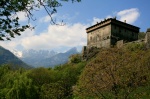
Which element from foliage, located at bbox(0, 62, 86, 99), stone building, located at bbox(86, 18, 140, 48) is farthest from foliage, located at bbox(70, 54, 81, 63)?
foliage, located at bbox(0, 62, 86, 99)

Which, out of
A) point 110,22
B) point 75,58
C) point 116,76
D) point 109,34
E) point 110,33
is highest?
point 110,22

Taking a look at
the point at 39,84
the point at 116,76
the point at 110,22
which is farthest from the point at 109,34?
the point at 116,76

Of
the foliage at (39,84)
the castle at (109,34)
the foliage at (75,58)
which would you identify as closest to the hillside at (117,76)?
the foliage at (39,84)

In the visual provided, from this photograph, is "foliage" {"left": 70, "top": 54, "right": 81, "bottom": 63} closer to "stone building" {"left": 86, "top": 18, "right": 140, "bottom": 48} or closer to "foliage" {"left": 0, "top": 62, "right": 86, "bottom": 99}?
"stone building" {"left": 86, "top": 18, "right": 140, "bottom": 48}

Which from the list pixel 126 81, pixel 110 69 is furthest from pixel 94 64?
pixel 126 81

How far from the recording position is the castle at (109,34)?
6662 centimetres

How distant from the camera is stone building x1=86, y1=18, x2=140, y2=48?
2630 inches

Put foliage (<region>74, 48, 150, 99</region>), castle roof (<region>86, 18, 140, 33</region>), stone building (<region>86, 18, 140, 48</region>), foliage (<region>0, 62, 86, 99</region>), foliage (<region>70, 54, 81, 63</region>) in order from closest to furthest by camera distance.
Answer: foliage (<region>74, 48, 150, 99</region>) < foliage (<region>0, 62, 86, 99</region>) < stone building (<region>86, 18, 140, 48</region>) < castle roof (<region>86, 18, 140, 33</region>) < foliage (<region>70, 54, 81, 63</region>)

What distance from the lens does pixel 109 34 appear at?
66875 millimetres

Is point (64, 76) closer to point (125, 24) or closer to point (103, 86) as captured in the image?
point (125, 24)

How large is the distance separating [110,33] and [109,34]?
343mm

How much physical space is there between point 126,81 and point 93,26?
44.9 metres

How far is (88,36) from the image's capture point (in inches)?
3007

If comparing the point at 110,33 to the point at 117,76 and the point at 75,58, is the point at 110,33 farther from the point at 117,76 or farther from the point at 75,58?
the point at 117,76
